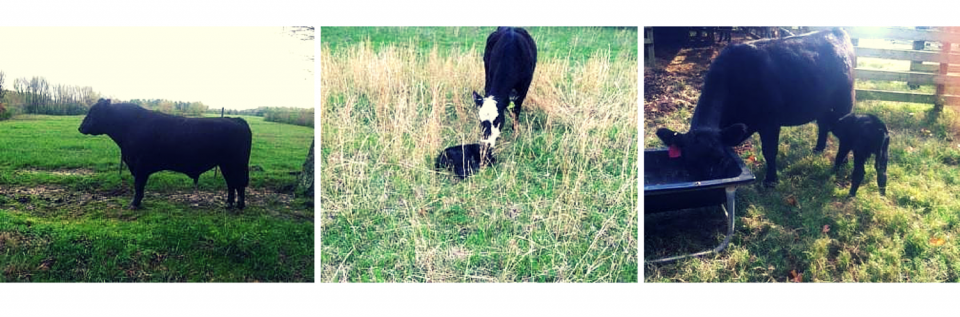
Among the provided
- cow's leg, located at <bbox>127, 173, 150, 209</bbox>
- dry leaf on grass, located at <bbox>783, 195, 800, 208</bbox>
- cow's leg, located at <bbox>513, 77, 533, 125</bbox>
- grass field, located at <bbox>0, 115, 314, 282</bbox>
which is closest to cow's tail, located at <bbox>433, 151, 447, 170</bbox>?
cow's leg, located at <bbox>513, 77, 533, 125</bbox>

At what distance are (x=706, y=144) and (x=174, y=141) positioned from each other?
329 centimetres

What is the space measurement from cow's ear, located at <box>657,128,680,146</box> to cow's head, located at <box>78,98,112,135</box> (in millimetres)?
3385

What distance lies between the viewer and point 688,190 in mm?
3566

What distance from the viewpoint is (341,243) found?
3.90 m

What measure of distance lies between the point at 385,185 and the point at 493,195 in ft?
2.22

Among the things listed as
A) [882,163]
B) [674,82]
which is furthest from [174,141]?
[882,163]

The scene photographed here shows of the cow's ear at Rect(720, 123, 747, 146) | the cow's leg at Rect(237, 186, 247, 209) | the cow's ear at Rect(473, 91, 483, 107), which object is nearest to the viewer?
the cow's ear at Rect(720, 123, 747, 146)

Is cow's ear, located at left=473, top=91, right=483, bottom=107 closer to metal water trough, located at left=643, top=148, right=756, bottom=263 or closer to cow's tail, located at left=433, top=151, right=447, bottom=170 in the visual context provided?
cow's tail, located at left=433, top=151, right=447, bottom=170

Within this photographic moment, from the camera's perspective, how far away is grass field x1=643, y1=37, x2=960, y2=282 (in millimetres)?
3951

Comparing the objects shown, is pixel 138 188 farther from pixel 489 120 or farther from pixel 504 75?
pixel 504 75

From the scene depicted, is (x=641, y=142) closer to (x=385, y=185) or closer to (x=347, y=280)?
(x=385, y=185)

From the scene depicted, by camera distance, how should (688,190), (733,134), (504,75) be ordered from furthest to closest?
(504,75) → (733,134) → (688,190)

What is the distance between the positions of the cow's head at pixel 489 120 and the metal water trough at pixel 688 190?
98cm
